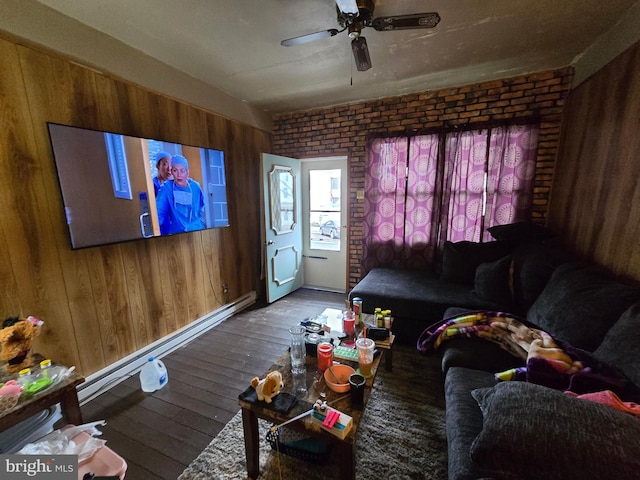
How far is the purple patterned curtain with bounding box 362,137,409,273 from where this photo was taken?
3.18m

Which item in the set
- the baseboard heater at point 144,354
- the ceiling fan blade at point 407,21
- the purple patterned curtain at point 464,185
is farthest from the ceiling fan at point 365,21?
the baseboard heater at point 144,354

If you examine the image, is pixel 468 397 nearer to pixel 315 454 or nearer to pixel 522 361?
pixel 522 361

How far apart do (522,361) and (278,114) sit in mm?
3908

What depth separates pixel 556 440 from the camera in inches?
28.9

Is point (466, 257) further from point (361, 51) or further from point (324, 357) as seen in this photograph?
point (361, 51)

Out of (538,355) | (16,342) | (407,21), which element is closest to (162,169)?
(16,342)

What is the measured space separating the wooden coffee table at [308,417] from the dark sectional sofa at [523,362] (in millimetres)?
390

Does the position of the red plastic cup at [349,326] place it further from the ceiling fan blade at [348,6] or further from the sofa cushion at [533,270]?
the ceiling fan blade at [348,6]

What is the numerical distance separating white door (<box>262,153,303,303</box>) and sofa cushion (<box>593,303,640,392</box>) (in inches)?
117

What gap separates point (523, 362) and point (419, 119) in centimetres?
268

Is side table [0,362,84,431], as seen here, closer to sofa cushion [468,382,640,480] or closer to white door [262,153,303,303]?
sofa cushion [468,382,640,480]

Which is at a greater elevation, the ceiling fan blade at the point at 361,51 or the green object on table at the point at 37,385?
the ceiling fan blade at the point at 361,51

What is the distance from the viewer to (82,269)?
72.8 inches

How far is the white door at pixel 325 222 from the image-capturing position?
12.4ft
